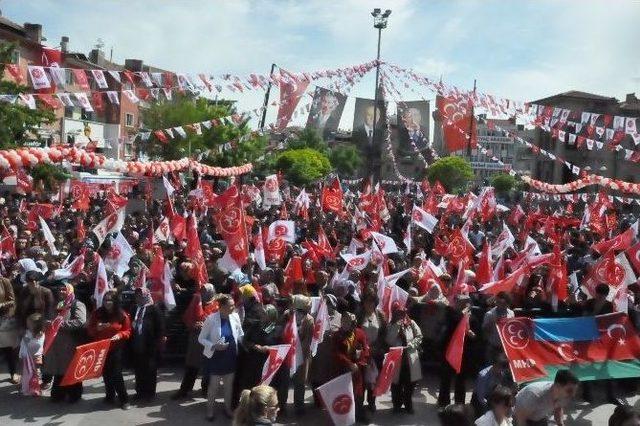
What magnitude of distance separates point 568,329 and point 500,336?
43.6 inches

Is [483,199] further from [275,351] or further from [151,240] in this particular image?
[275,351]

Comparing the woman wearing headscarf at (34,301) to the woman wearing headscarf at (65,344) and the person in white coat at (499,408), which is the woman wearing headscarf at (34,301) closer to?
the woman wearing headscarf at (65,344)

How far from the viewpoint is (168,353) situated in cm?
1026

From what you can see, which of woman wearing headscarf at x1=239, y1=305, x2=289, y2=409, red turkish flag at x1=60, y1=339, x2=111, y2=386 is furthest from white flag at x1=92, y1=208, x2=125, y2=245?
woman wearing headscarf at x1=239, y1=305, x2=289, y2=409

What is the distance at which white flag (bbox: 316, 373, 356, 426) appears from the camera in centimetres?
771

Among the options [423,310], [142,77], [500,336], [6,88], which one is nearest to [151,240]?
[142,77]

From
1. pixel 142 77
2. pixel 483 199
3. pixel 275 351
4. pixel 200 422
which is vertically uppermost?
pixel 142 77

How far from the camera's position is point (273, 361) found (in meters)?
8.01

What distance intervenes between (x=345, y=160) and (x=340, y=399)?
78.0m

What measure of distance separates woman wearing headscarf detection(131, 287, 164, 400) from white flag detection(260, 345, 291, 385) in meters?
1.56

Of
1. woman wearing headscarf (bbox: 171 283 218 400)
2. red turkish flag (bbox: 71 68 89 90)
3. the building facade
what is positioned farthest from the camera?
the building facade

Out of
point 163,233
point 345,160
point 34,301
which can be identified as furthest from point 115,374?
point 345,160

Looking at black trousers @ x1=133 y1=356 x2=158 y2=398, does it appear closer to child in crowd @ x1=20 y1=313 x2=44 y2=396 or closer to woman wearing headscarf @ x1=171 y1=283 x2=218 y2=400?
woman wearing headscarf @ x1=171 y1=283 x2=218 y2=400

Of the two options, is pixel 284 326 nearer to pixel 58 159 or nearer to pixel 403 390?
pixel 403 390
